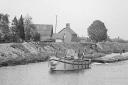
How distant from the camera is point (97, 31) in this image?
144000 mm

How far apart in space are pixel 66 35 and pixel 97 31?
18246 mm

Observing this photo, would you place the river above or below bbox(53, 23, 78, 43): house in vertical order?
below

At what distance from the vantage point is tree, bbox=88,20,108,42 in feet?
471

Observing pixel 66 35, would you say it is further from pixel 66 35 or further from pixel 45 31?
pixel 45 31

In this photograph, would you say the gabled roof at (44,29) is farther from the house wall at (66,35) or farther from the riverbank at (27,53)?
the riverbank at (27,53)

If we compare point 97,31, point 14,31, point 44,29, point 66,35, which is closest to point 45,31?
point 44,29

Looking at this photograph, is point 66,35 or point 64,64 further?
point 66,35

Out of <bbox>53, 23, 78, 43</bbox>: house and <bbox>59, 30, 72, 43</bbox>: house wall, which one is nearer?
<bbox>53, 23, 78, 43</bbox>: house

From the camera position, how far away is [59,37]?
129250 millimetres

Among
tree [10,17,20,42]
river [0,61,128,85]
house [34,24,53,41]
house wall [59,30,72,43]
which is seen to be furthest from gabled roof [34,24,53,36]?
river [0,61,128,85]

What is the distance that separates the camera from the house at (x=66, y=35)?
424 feet

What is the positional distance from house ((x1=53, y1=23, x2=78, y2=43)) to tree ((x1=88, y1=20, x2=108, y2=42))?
36.0ft

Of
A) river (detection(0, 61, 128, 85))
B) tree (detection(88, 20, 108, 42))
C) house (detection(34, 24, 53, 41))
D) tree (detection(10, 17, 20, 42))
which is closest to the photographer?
river (detection(0, 61, 128, 85))

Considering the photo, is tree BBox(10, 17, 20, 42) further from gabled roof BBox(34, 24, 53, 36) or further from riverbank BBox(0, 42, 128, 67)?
gabled roof BBox(34, 24, 53, 36)
